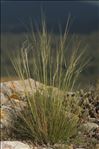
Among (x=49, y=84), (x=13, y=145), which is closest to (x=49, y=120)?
(x=49, y=84)

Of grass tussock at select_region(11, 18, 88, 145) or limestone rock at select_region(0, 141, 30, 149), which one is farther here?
grass tussock at select_region(11, 18, 88, 145)

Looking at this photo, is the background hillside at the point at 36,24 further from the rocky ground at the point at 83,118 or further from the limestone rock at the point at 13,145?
the limestone rock at the point at 13,145

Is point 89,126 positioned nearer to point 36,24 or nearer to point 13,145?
point 13,145

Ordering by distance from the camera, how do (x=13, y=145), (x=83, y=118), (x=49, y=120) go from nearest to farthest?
(x=13, y=145)
(x=49, y=120)
(x=83, y=118)

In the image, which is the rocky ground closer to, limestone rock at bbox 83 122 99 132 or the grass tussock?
limestone rock at bbox 83 122 99 132

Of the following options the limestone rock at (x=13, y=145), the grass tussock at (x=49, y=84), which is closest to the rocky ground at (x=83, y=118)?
the limestone rock at (x=13, y=145)

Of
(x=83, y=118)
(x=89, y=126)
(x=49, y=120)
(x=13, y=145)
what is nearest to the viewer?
(x=13, y=145)

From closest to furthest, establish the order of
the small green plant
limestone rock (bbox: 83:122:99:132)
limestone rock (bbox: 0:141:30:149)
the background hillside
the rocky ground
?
limestone rock (bbox: 0:141:30:149), the rocky ground, the small green plant, limestone rock (bbox: 83:122:99:132), the background hillside

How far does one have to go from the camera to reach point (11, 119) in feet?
24.1

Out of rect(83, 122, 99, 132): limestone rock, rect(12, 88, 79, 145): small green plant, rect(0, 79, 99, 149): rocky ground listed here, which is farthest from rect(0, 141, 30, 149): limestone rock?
rect(83, 122, 99, 132): limestone rock

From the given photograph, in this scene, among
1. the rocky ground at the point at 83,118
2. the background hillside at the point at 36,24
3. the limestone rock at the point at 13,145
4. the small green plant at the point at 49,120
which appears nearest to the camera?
the limestone rock at the point at 13,145

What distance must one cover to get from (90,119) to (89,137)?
47 centimetres

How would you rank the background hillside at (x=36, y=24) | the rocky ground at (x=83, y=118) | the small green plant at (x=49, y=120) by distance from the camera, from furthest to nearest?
the background hillside at (x=36, y=24)
the small green plant at (x=49, y=120)
the rocky ground at (x=83, y=118)

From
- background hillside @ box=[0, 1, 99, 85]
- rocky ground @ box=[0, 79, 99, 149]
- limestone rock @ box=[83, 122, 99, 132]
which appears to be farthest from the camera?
background hillside @ box=[0, 1, 99, 85]
